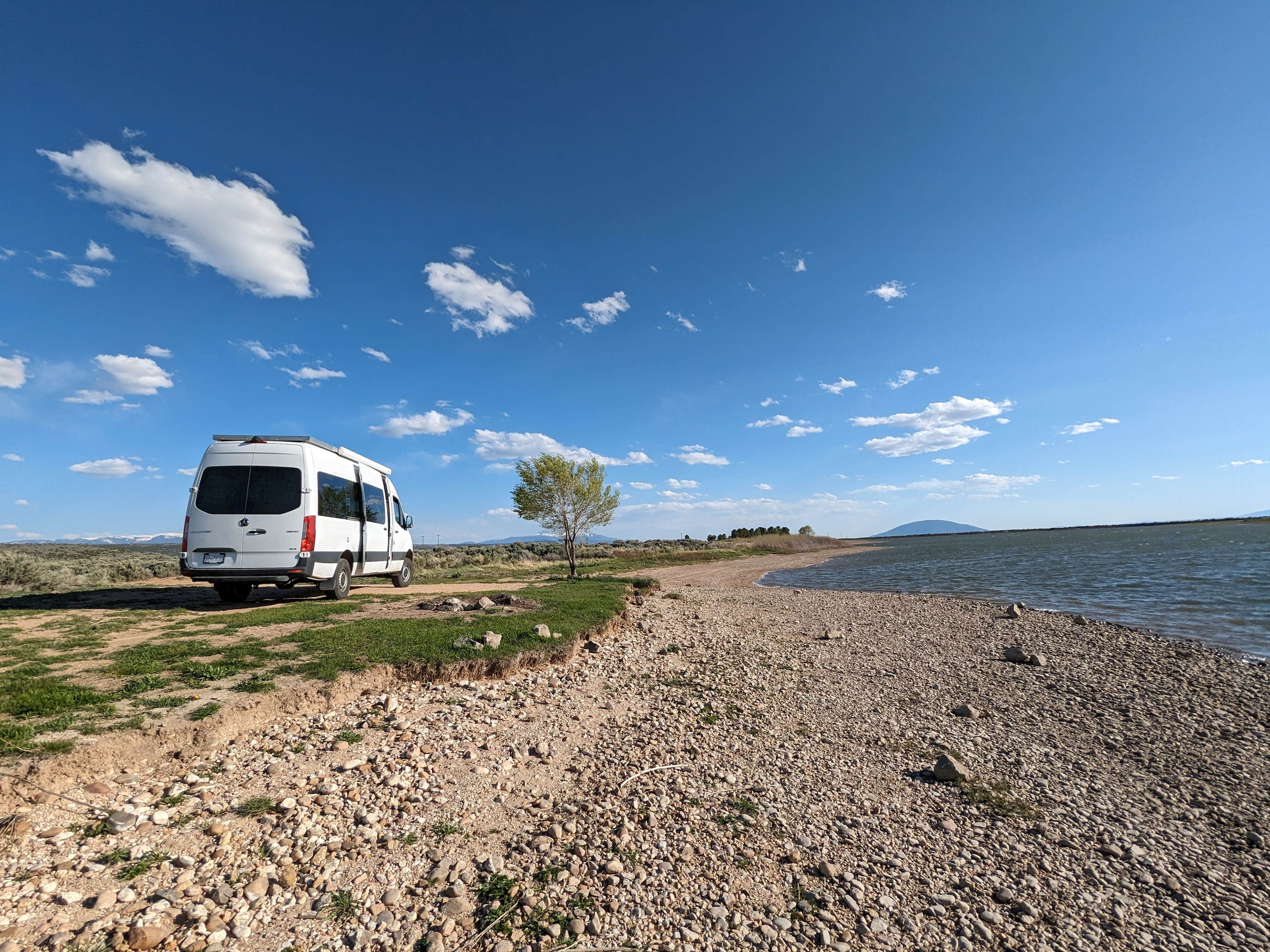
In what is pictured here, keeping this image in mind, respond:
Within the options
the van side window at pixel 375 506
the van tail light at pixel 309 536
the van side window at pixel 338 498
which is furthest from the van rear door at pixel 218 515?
the van side window at pixel 375 506

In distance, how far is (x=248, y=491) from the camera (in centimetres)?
1098

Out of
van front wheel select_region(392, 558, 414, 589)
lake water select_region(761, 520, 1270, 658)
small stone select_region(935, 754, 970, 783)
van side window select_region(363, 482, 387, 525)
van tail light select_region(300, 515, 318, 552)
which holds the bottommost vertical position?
lake water select_region(761, 520, 1270, 658)

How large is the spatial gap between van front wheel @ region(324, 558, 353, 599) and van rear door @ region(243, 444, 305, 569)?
5.78 feet

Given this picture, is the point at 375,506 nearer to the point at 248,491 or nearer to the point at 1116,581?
the point at 248,491

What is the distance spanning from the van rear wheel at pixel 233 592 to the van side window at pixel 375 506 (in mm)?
3169

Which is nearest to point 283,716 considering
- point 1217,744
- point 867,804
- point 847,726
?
point 867,804

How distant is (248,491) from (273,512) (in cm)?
71

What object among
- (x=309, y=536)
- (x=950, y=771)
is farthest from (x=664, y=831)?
(x=309, y=536)

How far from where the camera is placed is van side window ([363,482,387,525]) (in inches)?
569

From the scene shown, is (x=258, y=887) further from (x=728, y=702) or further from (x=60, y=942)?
(x=728, y=702)

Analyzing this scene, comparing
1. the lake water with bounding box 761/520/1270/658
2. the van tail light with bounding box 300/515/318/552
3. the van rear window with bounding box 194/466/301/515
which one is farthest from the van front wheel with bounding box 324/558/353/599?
the lake water with bounding box 761/520/1270/658

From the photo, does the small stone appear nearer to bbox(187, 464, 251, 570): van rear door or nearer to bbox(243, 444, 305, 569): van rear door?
bbox(243, 444, 305, 569): van rear door

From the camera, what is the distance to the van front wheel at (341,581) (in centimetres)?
1288

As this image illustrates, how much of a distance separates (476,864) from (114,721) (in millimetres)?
4190
